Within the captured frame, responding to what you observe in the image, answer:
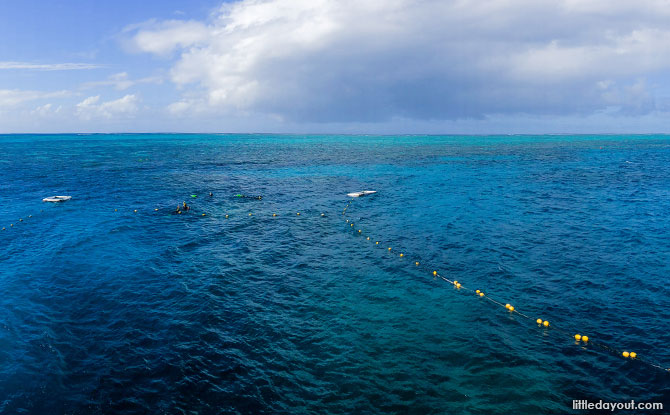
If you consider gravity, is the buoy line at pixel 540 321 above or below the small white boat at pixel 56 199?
below

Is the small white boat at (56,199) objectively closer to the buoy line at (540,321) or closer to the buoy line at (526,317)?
the buoy line at (526,317)

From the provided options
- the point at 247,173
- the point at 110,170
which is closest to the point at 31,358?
the point at 247,173

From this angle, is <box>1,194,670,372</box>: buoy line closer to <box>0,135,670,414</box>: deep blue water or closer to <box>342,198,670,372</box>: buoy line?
<box>342,198,670,372</box>: buoy line

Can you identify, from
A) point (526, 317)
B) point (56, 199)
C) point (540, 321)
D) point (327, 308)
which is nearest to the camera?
point (540, 321)

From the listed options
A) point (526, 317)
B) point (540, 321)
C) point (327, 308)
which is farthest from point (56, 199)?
point (540, 321)

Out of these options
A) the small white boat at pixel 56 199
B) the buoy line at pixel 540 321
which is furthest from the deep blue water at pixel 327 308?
the small white boat at pixel 56 199

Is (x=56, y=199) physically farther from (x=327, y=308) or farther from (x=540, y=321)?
(x=540, y=321)

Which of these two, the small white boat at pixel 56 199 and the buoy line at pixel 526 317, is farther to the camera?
the small white boat at pixel 56 199

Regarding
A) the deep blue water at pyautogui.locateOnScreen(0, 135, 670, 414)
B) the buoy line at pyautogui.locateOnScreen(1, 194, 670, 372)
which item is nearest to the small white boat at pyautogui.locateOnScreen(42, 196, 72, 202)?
the deep blue water at pyautogui.locateOnScreen(0, 135, 670, 414)
